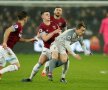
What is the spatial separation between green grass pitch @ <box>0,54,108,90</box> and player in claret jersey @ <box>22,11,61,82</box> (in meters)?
Result: 0.40

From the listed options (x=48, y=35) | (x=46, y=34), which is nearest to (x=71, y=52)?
(x=48, y=35)

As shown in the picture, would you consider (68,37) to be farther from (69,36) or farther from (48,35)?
(48,35)

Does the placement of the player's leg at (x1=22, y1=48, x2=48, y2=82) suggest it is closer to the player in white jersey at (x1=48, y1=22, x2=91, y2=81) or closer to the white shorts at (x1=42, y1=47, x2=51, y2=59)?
the white shorts at (x1=42, y1=47, x2=51, y2=59)

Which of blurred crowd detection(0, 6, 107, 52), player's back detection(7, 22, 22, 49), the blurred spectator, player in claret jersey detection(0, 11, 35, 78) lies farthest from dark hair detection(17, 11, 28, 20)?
blurred crowd detection(0, 6, 107, 52)

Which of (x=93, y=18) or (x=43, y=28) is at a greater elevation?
(x=43, y=28)

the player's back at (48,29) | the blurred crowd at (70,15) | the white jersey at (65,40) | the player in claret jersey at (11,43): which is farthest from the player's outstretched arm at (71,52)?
the blurred crowd at (70,15)

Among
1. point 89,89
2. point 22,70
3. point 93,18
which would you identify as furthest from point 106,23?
point 89,89

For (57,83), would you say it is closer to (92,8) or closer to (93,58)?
(93,58)

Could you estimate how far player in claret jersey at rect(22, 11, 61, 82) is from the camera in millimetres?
15961

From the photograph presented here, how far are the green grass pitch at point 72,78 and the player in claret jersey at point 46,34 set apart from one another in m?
0.40

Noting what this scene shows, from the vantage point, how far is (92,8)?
30.1m

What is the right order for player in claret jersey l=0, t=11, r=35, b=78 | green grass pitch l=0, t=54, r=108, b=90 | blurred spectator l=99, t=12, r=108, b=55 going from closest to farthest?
green grass pitch l=0, t=54, r=108, b=90 < player in claret jersey l=0, t=11, r=35, b=78 < blurred spectator l=99, t=12, r=108, b=55

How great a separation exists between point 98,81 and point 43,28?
2.04 m

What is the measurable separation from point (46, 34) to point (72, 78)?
1895 millimetres
